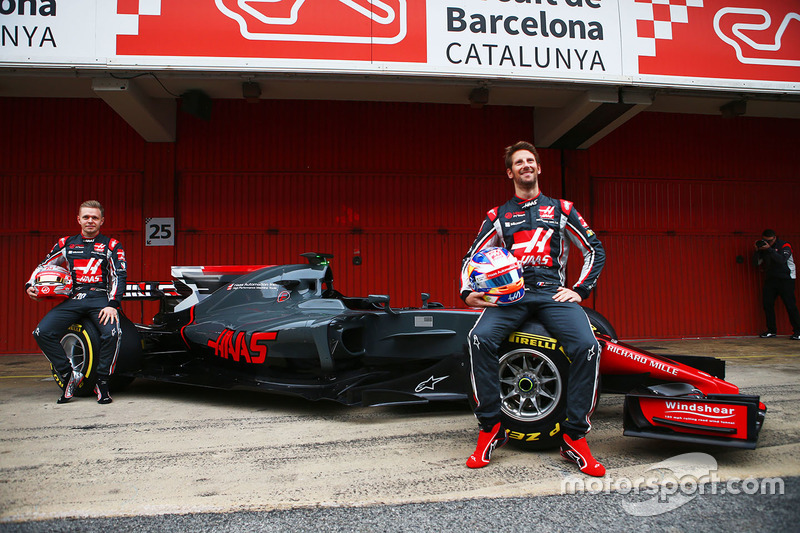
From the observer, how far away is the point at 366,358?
12.2 ft

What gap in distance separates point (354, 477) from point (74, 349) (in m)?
3.54

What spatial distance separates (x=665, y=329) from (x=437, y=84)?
6.13m

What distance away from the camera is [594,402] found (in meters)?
2.43

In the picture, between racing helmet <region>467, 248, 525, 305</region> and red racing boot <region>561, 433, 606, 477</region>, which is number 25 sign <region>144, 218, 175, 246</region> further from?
red racing boot <region>561, 433, 606, 477</region>

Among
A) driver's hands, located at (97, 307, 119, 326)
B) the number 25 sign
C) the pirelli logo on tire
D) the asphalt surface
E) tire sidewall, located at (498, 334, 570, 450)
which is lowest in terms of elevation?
the asphalt surface

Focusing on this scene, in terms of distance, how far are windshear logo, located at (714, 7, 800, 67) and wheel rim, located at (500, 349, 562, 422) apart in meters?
6.44

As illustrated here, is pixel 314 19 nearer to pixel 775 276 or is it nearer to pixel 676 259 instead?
pixel 676 259

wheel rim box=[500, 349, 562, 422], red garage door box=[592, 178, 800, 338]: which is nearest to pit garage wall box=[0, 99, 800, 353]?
red garage door box=[592, 178, 800, 338]

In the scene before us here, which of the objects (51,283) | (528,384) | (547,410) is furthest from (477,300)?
(51,283)

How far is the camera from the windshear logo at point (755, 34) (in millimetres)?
6469

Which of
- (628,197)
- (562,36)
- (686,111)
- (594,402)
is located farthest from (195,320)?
(686,111)

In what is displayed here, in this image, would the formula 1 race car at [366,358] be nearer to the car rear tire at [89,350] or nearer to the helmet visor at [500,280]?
the car rear tire at [89,350]

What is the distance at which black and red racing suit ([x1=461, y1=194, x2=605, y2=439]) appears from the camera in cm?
241

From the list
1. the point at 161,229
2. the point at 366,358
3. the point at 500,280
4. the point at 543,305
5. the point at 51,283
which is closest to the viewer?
the point at 500,280
